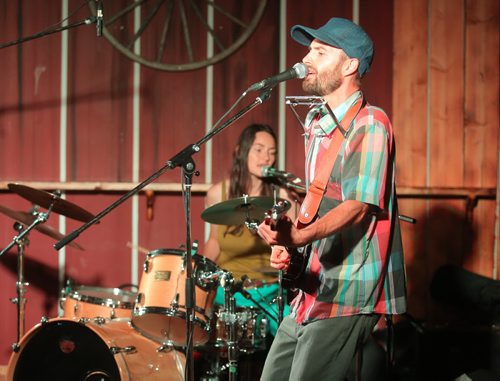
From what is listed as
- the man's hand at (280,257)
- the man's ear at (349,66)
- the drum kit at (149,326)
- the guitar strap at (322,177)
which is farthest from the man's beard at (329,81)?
the drum kit at (149,326)

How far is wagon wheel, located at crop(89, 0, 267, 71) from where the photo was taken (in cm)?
450

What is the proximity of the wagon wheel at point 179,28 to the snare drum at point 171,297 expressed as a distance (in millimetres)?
1527

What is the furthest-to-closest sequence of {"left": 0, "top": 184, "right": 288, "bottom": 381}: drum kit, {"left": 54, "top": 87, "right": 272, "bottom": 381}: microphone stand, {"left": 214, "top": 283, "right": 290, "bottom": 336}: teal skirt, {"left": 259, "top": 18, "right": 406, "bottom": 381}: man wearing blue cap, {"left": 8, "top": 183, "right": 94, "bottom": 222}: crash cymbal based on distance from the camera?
{"left": 214, "top": 283, "right": 290, "bottom": 336}: teal skirt, {"left": 8, "top": 183, "right": 94, "bottom": 222}: crash cymbal, {"left": 0, "top": 184, "right": 288, "bottom": 381}: drum kit, {"left": 54, "top": 87, "right": 272, "bottom": 381}: microphone stand, {"left": 259, "top": 18, "right": 406, "bottom": 381}: man wearing blue cap

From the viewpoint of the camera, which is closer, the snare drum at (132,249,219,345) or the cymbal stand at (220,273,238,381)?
the cymbal stand at (220,273,238,381)

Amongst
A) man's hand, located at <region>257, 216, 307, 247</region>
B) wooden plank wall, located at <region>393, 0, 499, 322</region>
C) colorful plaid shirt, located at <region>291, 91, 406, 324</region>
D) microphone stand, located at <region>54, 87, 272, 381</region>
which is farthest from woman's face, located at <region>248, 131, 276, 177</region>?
man's hand, located at <region>257, 216, 307, 247</region>

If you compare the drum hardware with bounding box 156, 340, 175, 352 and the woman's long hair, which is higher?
the woman's long hair

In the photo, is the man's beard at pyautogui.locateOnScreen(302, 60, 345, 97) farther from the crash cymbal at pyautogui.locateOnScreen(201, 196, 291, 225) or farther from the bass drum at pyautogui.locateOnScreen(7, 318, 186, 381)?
the bass drum at pyautogui.locateOnScreen(7, 318, 186, 381)

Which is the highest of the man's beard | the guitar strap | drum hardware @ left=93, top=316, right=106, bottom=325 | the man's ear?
the man's ear

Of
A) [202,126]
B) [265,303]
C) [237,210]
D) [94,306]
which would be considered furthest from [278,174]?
[94,306]

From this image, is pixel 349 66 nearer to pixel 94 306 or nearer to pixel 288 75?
pixel 288 75

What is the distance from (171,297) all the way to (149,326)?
0.72ft

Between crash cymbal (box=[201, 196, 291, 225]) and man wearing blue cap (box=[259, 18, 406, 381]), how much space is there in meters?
1.12

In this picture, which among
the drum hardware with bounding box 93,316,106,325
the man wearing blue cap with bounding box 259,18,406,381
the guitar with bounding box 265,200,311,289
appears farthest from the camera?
the drum hardware with bounding box 93,316,106,325

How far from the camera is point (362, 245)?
2.28 meters
